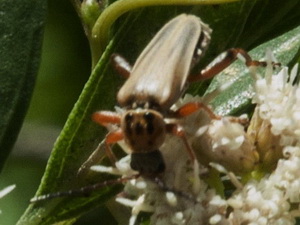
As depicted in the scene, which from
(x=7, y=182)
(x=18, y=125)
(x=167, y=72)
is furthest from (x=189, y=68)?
(x=7, y=182)

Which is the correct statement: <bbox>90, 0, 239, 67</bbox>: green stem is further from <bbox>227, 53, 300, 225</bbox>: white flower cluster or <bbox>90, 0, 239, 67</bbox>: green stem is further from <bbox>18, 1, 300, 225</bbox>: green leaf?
<bbox>227, 53, 300, 225</bbox>: white flower cluster

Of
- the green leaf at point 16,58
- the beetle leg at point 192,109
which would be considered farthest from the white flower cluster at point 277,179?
the green leaf at point 16,58

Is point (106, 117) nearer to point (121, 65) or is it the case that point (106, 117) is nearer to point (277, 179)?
point (121, 65)

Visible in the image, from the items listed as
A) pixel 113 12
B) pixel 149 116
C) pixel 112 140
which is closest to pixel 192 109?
pixel 149 116

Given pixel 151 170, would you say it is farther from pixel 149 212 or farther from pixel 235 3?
pixel 235 3

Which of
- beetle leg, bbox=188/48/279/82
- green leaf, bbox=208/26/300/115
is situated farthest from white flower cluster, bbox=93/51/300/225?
green leaf, bbox=208/26/300/115

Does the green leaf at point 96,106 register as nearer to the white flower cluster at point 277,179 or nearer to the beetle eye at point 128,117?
the beetle eye at point 128,117
